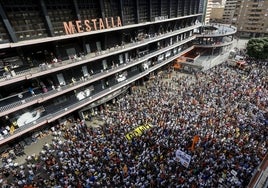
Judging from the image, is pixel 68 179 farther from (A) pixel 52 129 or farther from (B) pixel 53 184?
(A) pixel 52 129

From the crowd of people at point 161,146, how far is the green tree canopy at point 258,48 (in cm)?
2124

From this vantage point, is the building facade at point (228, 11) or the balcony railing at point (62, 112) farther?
the building facade at point (228, 11)

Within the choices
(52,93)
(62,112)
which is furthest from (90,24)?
(62,112)

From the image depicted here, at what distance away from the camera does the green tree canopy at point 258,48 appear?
49225 millimetres

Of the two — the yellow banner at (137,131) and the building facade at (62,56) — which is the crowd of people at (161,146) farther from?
the building facade at (62,56)

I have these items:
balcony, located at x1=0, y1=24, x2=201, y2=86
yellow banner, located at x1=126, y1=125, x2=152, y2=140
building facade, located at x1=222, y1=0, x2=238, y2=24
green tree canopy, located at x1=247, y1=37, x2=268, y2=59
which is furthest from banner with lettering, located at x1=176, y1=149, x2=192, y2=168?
building facade, located at x1=222, y1=0, x2=238, y2=24

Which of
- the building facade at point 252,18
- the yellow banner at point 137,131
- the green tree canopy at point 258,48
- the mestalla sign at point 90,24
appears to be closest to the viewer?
the mestalla sign at point 90,24

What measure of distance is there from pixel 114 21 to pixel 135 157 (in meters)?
20.7

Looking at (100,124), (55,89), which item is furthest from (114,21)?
(100,124)

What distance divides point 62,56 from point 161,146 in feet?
57.8

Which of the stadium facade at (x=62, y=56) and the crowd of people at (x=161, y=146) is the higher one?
the stadium facade at (x=62, y=56)

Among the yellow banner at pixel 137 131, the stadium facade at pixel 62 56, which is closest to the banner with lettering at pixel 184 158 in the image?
the yellow banner at pixel 137 131

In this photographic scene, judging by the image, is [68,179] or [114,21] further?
[114,21]

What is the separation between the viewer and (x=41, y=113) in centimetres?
2502
